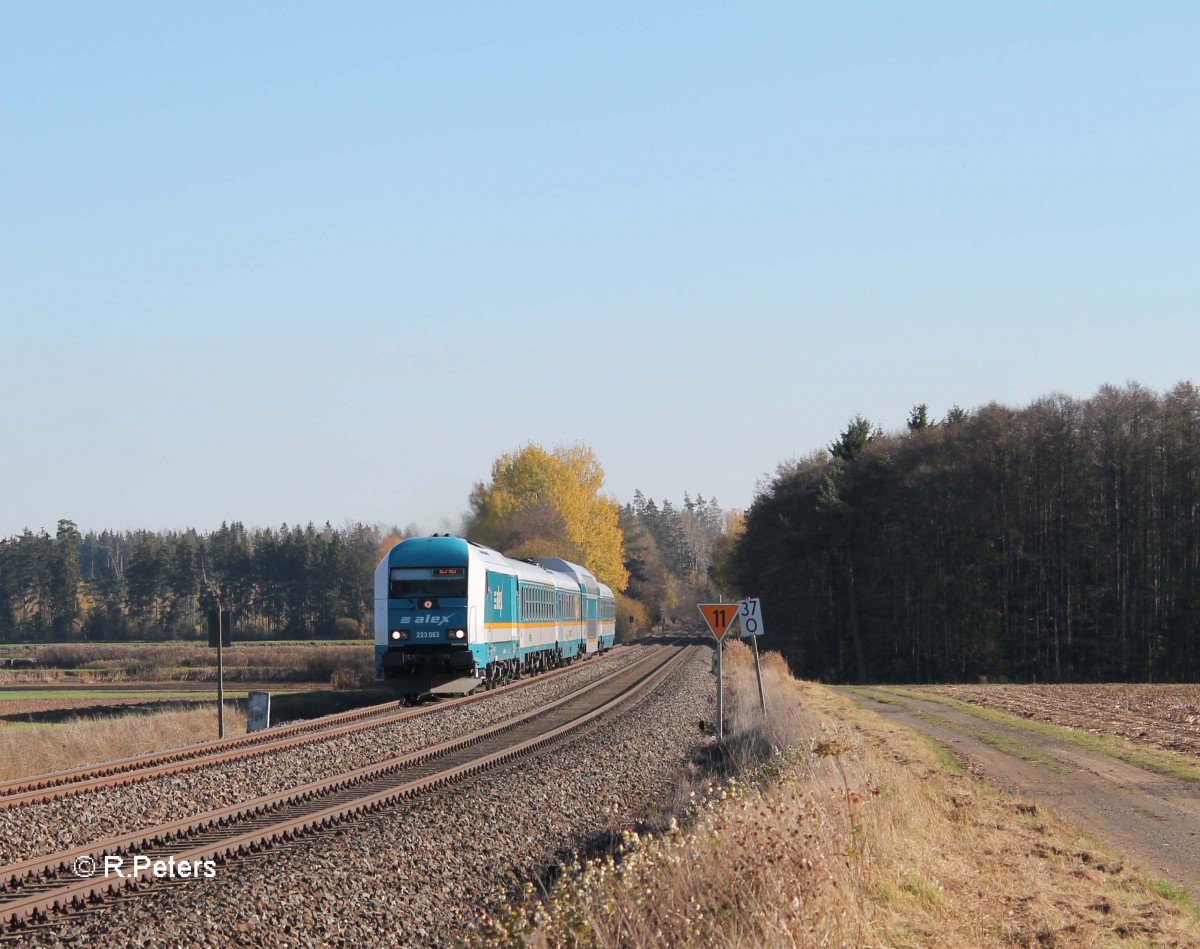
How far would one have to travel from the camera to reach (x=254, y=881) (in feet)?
32.1

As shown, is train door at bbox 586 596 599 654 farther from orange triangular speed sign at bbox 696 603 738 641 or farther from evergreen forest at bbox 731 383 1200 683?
orange triangular speed sign at bbox 696 603 738 641

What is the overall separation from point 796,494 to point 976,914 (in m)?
64.2

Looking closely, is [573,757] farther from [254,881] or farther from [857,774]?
[254,881]

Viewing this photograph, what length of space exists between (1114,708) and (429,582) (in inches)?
646

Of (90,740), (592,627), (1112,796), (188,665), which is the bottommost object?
(188,665)

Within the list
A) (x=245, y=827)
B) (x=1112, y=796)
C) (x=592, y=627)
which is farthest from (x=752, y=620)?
(x=592, y=627)

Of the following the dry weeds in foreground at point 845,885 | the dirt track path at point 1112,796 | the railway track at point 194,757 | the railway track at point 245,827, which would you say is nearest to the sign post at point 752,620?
the dirt track path at point 1112,796

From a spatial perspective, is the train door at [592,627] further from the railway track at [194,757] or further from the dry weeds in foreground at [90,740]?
the dry weeds in foreground at [90,740]

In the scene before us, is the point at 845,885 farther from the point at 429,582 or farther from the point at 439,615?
the point at 429,582

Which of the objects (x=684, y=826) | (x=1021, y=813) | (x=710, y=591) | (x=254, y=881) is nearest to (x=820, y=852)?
(x=684, y=826)

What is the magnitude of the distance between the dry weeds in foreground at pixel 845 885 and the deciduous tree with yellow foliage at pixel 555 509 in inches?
3073

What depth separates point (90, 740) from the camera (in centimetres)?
2245

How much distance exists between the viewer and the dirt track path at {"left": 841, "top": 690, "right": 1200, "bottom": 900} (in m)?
11.4

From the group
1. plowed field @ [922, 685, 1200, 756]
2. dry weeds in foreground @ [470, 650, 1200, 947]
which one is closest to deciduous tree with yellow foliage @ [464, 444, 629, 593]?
plowed field @ [922, 685, 1200, 756]
